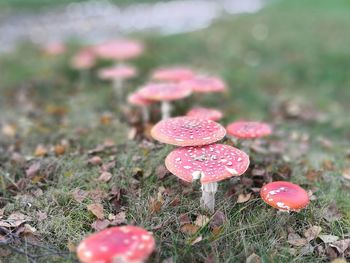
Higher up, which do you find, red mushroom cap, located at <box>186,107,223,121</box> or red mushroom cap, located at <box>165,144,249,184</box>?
red mushroom cap, located at <box>165,144,249,184</box>

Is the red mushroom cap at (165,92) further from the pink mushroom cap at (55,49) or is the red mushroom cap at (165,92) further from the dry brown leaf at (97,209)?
the pink mushroom cap at (55,49)

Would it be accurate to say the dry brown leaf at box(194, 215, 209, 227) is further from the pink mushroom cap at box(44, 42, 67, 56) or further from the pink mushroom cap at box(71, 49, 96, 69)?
the pink mushroom cap at box(44, 42, 67, 56)

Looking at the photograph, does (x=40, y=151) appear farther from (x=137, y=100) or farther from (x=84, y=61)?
(x=84, y=61)

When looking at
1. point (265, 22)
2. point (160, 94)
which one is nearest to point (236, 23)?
point (265, 22)

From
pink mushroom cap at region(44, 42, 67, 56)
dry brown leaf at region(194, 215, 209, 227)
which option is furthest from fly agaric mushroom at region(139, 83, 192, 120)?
pink mushroom cap at region(44, 42, 67, 56)

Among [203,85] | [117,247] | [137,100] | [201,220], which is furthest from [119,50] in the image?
[117,247]

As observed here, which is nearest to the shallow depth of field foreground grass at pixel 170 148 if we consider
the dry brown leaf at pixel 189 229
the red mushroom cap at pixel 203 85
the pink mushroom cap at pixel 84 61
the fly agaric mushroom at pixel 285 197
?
the dry brown leaf at pixel 189 229

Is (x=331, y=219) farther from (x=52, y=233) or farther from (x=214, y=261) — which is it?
(x=52, y=233)

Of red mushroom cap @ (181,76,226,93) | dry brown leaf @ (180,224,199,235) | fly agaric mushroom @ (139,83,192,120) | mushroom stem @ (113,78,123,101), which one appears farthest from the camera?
mushroom stem @ (113,78,123,101)
